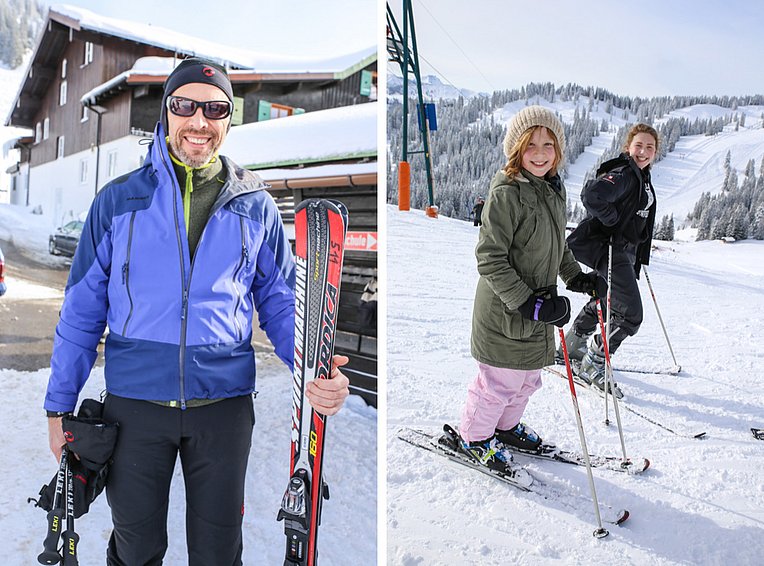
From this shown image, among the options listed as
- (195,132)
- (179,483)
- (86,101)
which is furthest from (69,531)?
(86,101)

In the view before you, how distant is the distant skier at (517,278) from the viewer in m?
1.85

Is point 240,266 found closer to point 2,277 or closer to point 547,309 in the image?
point 547,309

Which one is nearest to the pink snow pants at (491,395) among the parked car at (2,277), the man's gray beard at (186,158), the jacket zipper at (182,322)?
the jacket zipper at (182,322)

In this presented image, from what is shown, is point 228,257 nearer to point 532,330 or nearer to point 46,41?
point 532,330

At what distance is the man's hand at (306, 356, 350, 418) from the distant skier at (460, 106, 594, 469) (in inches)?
27.2

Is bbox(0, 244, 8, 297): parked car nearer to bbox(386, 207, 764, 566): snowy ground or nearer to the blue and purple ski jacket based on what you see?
the blue and purple ski jacket

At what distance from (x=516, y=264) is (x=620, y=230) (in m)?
1.05

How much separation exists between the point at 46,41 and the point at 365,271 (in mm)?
1947

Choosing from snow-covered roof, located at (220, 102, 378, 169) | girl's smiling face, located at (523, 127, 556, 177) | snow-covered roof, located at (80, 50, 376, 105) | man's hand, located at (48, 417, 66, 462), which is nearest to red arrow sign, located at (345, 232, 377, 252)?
snow-covered roof, located at (220, 102, 378, 169)

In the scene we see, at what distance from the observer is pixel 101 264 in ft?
4.48

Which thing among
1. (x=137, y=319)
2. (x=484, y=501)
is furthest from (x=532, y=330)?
(x=137, y=319)

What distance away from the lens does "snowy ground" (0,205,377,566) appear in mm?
2027

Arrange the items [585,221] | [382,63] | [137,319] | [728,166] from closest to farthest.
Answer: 1. [137,319]
2. [382,63]
3. [585,221]
4. [728,166]

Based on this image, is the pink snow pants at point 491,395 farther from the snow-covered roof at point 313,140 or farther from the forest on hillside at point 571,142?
the snow-covered roof at point 313,140
